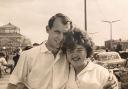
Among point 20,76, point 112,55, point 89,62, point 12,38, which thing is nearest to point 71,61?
point 89,62

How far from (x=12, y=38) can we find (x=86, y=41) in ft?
334

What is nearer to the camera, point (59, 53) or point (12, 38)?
point (59, 53)

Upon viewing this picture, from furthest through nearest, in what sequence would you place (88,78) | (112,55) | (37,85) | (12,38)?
(12,38) < (112,55) < (37,85) < (88,78)

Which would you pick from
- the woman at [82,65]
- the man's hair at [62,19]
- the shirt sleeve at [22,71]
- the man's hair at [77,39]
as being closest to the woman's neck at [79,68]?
the woman at [82,65]

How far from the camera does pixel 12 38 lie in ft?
347

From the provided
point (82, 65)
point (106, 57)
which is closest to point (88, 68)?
point (82, 65)

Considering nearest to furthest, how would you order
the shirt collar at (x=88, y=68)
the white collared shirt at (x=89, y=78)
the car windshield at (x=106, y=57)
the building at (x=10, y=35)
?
1. the white collared shirt at (x=89, y=78)
2. the shirt collar at (x=88, y=68)
3. the car windshield at (x=106, y=57)
4. the building at (x=10, y=35)

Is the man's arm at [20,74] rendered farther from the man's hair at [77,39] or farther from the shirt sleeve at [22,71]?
the man's hair at [77,39]

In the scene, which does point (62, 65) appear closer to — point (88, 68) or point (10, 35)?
point (88, 68)

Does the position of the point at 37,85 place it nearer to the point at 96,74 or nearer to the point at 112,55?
the point at 96,74

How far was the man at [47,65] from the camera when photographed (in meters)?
4.57

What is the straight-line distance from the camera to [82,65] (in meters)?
4.46

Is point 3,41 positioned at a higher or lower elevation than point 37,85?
lower

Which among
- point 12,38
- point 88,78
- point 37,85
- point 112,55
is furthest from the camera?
point 12,38
